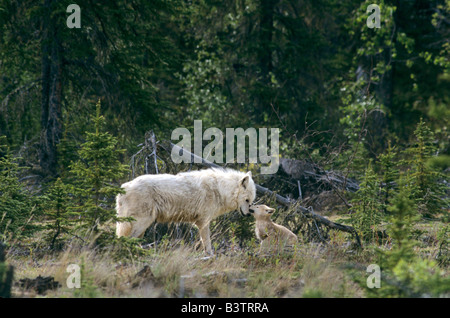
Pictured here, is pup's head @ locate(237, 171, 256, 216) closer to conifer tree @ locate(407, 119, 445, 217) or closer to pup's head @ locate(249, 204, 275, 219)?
pup's head @ locate(249, 204, 275, 219)

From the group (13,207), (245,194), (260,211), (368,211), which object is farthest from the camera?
(260,211)

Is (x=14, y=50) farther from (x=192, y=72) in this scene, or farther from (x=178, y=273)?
(x=178, y=273)

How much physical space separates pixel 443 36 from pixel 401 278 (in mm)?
20639

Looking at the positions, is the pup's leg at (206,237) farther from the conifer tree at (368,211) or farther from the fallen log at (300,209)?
the conifer tree at (368,211)

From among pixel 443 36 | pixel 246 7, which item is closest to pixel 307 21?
pixel 246 7

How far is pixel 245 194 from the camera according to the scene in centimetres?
972

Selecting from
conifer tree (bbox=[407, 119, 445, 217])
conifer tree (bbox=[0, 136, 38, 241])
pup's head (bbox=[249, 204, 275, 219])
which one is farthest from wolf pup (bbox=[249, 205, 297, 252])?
conifer tree (bbox=[0, 136, 38, 241])

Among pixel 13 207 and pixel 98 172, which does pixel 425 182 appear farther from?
pixel 13 207

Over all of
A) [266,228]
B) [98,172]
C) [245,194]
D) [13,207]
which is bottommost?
[266,228]

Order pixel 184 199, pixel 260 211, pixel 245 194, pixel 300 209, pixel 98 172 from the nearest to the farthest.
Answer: pixel 98 172, pixel 184 199, pixel 245 194, pixel 260 211, pixel 300 209

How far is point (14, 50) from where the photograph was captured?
14930mm

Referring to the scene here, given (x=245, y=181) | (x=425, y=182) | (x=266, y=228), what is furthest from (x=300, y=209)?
(x=425, y=182)

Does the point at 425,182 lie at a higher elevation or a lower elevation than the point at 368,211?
higher

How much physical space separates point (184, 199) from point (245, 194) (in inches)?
51.8
